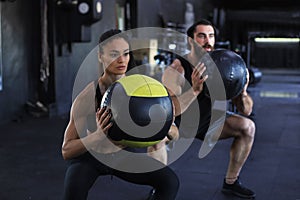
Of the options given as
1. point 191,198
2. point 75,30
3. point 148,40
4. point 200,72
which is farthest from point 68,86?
point 200,72

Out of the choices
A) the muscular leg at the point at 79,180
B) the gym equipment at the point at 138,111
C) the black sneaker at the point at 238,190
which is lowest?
the black sneaker at the point at 238,190

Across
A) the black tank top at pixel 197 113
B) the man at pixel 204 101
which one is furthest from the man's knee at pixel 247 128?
the black tank top at pixel 197 113

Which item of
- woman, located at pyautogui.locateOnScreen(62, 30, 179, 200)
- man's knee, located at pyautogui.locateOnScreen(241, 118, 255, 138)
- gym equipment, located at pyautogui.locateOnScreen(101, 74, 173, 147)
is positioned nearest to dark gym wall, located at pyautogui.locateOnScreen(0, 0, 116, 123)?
man's knee, located at pyautogui.locateOnScreen(241, 118, 255, 138)

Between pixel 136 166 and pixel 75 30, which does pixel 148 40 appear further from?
pixel 136 166

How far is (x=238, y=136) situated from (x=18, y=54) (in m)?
3.36

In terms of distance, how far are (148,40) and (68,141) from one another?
6.43 metres

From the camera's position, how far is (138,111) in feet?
5.09

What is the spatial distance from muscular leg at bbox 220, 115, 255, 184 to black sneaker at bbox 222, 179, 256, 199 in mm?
29

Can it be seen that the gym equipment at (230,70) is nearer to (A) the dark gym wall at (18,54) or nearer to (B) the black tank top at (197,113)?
(B) the black tank top at (197,113)

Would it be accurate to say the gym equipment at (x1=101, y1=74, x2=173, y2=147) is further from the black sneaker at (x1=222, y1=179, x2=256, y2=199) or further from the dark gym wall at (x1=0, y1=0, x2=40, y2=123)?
the dark gym wall at (x1=0, y1=0, x2=40, y2=123)

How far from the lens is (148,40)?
8055 mm

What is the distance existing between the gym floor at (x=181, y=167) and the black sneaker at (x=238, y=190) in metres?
0.04

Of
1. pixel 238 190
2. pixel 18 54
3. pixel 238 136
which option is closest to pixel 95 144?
pixel 238 136

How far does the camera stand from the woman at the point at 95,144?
173cm
